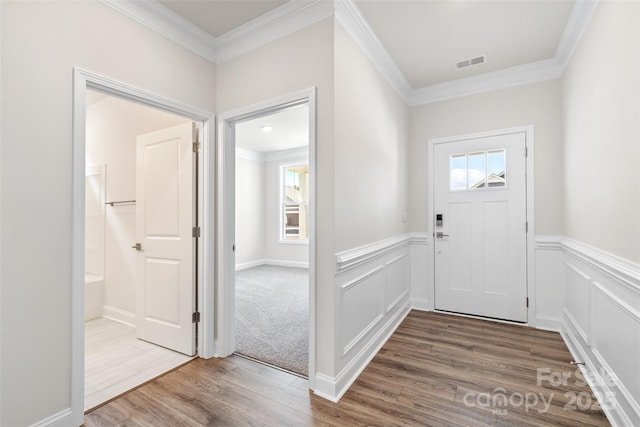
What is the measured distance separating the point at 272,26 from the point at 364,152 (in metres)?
1.21

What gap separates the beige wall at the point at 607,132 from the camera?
5.03 feet

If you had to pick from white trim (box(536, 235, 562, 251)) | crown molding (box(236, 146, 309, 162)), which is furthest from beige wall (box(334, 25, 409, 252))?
crown molding (box(236, 146, 309, 162))

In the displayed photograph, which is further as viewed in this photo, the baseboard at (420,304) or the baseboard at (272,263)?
the baseboard at (272,263)

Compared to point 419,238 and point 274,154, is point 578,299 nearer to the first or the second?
point 419,238

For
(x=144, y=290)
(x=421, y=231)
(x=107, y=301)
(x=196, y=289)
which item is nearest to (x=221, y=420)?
(x=196, y=289)

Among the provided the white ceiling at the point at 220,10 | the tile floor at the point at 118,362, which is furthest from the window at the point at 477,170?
the tile floor at the point at 118,362

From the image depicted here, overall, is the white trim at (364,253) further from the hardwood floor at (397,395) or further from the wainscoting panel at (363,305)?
the hardwood floor at (397,395)

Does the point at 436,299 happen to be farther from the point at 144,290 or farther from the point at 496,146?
the point at 144,290

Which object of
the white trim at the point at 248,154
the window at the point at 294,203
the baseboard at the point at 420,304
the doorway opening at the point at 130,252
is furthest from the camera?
the window at the point at 294,203

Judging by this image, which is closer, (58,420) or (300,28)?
(58,420)

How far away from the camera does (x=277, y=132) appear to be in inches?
215

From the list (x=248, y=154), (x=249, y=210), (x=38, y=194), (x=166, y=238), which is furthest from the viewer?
(x=249, y=210)

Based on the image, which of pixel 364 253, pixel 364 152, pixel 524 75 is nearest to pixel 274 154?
pixel 364 152

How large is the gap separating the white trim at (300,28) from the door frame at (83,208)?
52 cm
